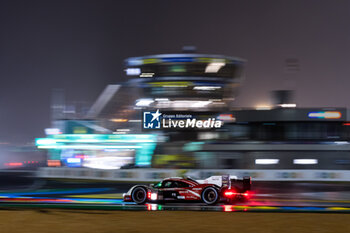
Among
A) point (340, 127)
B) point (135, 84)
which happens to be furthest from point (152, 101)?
point (340, 127)

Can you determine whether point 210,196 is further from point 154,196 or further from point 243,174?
point 243,174

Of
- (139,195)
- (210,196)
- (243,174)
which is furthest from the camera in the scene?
(243,174)

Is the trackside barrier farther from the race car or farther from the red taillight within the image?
the red taillight

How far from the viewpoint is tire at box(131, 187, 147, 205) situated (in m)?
15.2

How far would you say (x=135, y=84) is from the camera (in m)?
45.3

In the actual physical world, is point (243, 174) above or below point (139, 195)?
above

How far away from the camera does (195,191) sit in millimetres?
15109

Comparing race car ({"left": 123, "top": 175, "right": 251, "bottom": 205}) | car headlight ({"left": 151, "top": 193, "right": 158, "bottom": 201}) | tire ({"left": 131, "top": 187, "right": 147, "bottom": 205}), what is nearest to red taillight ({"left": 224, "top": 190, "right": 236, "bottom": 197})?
race car ({"left": 123, "top": 175, "right": 251, "bottom": 205})

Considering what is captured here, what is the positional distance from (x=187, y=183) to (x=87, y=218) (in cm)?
438

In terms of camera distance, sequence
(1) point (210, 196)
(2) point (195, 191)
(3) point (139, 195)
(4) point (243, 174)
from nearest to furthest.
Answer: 1. (1) point (210, 196)
2. (2) point (195, 191)
3. (3) point (139, 195)
4. (4) point (243, 174)

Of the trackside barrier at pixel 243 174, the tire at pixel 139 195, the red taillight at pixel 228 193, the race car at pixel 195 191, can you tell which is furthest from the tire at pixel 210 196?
the trackside barrier at pixel 243 174

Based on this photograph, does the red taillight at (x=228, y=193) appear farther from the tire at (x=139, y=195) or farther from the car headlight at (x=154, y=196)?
the tire at (x=139, y=195)

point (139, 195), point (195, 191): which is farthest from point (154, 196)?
point (195, 191)

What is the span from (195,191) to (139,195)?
6.72 ft
